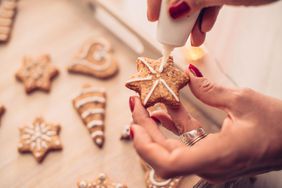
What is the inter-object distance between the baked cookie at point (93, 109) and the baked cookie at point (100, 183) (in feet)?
0.32

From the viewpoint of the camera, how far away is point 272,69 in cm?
114

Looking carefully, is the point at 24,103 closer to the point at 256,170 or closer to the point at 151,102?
the point at 151,102

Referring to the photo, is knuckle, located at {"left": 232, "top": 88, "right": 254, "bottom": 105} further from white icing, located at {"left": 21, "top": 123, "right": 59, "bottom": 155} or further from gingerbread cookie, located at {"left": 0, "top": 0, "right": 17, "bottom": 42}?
gingerbread cookie, located at {"left": 0, "top": 0, "right": 17, "bottom": 42}

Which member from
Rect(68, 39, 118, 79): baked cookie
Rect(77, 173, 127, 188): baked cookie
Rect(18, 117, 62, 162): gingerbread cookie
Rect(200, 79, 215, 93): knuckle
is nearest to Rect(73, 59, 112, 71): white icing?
Rect(68, 39, 118, 79): baked cookie

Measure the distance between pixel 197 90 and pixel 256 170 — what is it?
195mm

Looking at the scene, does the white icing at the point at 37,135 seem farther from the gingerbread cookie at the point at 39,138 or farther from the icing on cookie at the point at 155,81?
the icing on cookie at the point at 155,81

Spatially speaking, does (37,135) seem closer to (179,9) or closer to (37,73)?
(37,73)

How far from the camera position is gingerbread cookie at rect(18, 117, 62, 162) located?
3.53ft

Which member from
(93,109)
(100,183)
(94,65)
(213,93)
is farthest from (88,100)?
(213,93)

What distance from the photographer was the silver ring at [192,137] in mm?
808

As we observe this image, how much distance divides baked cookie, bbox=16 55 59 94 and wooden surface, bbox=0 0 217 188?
21 mm

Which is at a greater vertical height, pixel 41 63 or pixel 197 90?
pixel 197 90

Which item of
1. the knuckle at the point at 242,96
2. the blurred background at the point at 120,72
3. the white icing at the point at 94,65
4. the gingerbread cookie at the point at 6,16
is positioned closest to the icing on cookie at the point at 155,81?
the knuckle at the point at 242,96

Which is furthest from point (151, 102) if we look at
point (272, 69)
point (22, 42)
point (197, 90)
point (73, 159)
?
point (22, 42)
